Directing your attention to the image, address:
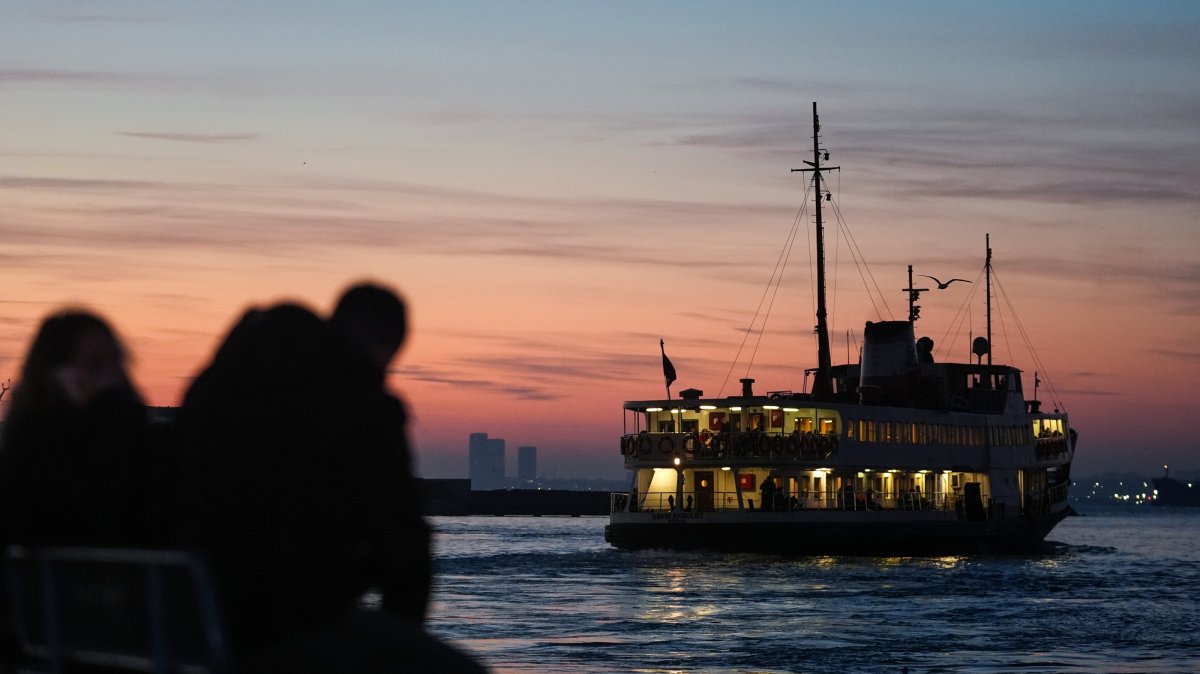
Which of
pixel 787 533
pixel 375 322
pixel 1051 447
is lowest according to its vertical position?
pixel 787 533

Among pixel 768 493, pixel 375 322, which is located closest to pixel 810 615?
pixel 768 493

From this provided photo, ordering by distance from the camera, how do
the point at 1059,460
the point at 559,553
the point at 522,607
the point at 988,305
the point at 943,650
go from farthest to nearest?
the point at 988,305, the point at 1059,460, the point at 559,553, the point at 522,607, the point at 943,650

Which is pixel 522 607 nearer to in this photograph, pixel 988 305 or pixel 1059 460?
pixel 1059 460

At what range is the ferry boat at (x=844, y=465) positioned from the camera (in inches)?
2112

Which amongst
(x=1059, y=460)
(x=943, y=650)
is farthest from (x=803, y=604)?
(x=1059, y=460)

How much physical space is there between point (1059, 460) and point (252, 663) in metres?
73.0

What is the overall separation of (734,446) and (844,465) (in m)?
4.22

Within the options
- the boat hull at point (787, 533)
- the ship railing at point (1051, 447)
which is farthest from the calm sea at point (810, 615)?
the ship railing at point (1051, 447)

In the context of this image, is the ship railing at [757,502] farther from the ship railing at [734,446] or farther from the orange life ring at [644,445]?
the orange life ring at [644,445]

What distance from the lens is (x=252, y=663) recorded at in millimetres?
4406

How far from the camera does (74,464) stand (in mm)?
5098

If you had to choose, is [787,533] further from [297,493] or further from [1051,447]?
[297,493]

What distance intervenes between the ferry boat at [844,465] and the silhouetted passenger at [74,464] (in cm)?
4784

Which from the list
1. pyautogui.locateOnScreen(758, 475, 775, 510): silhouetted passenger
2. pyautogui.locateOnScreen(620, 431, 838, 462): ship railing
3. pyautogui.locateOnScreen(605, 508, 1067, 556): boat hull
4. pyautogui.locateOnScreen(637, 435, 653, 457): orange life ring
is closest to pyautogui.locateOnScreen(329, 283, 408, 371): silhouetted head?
pyautogui.locateOnScreen(605, 508, 1067, 556): boat hull
